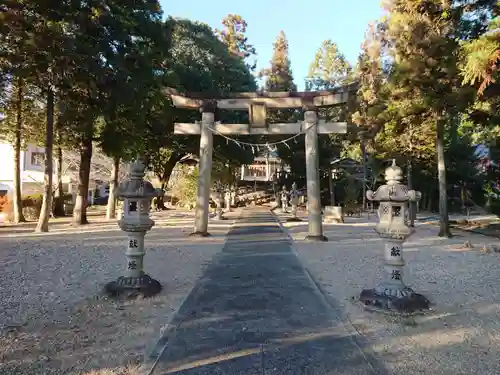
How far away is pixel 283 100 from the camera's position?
1273cm

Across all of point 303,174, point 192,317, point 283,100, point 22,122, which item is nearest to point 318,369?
point 192,317

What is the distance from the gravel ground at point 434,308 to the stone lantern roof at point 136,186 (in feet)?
10.1

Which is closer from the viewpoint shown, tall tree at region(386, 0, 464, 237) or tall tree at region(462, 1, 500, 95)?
tall tree at region(462, 1, 500, 95)

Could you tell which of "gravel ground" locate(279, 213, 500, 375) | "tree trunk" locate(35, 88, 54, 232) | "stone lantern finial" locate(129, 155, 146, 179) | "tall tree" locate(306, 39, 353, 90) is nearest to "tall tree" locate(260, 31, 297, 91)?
"tall tree" locate(306, 39, 353, 90)

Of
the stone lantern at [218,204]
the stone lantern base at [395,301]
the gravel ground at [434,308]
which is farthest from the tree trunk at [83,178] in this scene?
the stone lantern base at [395,301]

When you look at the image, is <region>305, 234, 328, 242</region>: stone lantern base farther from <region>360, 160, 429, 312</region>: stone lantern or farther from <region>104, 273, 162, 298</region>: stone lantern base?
<region>104, 273, 162, 298</region>: stone lantern base

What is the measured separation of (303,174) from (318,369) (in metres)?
27.8

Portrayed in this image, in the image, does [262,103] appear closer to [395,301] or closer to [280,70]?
[395,301]

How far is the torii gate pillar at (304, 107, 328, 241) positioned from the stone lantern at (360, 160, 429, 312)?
706 cm

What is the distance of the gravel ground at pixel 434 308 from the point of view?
3393mm

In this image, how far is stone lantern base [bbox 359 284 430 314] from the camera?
15.3ft

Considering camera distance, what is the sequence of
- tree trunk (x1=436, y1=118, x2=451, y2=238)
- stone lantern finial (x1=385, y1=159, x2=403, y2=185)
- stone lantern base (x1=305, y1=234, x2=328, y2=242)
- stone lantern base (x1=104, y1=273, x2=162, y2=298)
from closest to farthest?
stone lantern finial (x1=385, y1=159, x2=403, y2=185), stone lantern base (x1=104, y1=273, x2=162, y2=298), stone lantern base (x1=305, y1=234, x2=328, y2=242), tree trunk (x1=436, y1=118, x2=451, y2=238)

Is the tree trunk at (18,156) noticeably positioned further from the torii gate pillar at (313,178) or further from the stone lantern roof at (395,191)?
the stone lantern roof at (395,191)

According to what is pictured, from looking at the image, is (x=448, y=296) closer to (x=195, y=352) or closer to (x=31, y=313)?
(x=195, y=352)
